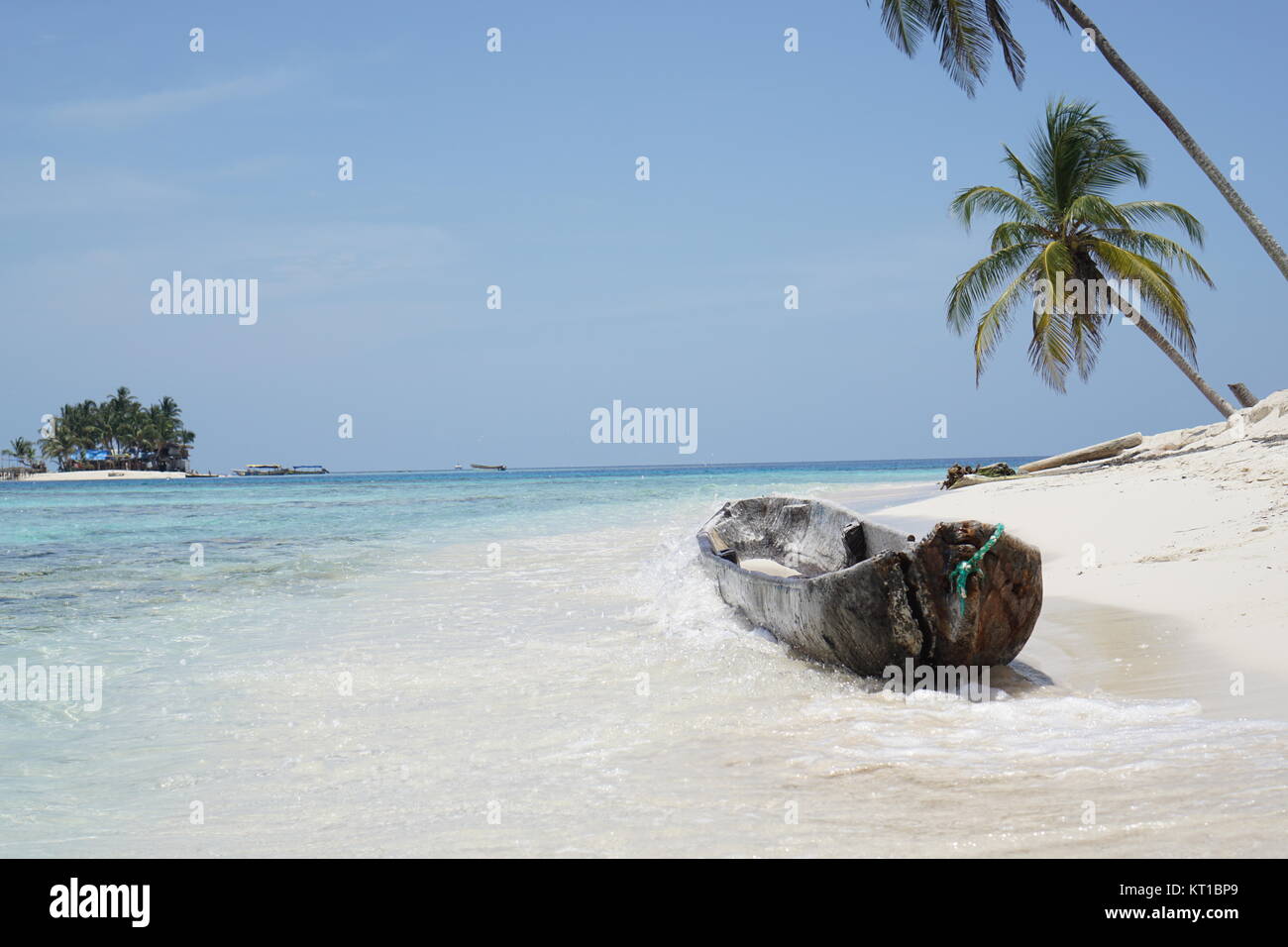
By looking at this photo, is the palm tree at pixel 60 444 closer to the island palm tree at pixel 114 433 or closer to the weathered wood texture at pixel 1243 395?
the island palm tree at pixel 114 433

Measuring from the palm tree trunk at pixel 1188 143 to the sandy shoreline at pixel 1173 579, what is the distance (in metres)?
2.82

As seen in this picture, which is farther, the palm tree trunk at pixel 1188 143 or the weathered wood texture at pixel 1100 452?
the weathered wood texture at pixel 1100 452

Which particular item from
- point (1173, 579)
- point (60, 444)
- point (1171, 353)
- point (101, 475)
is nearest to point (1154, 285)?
point (1171, 353)

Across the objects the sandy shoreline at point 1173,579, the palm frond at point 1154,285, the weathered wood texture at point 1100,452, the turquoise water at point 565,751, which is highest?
the palm frond at point 1154,285

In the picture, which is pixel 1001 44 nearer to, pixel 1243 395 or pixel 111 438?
pixel 1243 395

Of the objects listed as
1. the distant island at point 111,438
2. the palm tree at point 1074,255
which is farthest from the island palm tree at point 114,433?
the palm tree at point 1074,255

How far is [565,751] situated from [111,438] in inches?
3530

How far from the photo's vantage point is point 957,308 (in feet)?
56.7

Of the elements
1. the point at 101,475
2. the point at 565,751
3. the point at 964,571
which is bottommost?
the point at 565,751

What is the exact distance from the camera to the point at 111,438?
79.2 meters

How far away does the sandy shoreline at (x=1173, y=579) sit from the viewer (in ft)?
13.4
